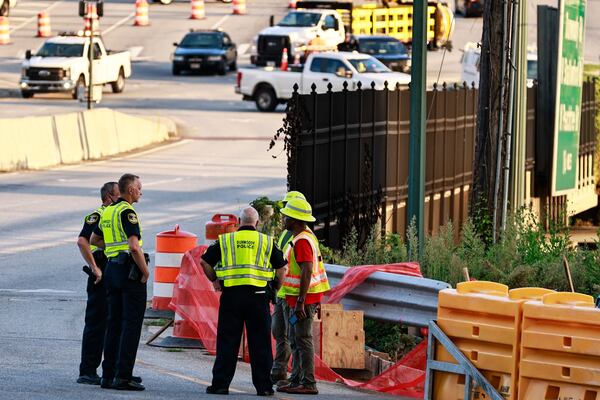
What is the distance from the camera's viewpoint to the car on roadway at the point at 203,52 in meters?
57.8

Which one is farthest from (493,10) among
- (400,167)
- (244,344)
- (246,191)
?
(246,191)

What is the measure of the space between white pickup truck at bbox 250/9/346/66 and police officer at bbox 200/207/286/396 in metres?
43.0

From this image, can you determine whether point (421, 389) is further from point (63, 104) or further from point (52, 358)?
point (63, 104)

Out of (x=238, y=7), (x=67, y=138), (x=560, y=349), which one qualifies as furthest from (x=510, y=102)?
(x=238, y=7)

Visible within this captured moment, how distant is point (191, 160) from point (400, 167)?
15.4 meters

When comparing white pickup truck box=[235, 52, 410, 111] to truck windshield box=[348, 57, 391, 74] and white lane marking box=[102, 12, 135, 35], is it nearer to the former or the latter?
truck windshield box=[348, 57, 391, 74]

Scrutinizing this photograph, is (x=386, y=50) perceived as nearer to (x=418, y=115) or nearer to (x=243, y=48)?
(x=243, y=48)

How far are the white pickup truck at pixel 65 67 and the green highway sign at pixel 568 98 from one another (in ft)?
83.4

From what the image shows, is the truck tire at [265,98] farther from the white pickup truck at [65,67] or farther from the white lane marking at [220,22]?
the white lane marking at [220,22]

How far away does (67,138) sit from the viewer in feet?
113

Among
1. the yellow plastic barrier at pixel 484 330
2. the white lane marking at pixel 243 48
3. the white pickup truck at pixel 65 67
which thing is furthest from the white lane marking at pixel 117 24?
the yellow plastic barrier at pixel 484 330

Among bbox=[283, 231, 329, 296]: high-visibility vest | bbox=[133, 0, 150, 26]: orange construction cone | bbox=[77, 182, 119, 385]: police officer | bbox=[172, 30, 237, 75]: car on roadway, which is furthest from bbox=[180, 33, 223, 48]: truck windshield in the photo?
bbox=[283, 231, 329, 296]: high-visibility vest

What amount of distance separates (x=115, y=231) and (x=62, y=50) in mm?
39005

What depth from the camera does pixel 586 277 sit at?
1655 centimetres
